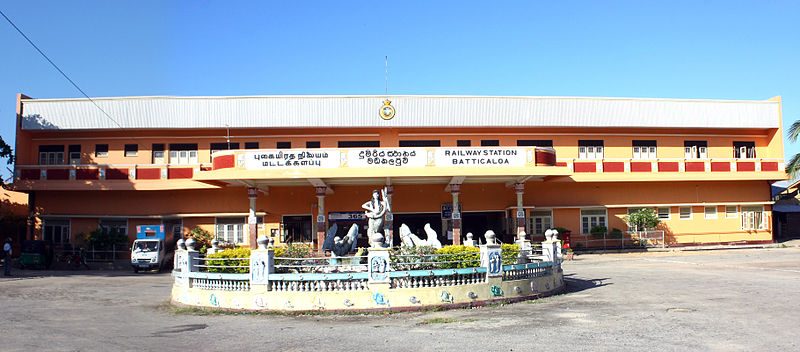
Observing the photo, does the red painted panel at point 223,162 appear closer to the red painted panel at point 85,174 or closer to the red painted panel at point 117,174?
the red painted panel at point 117,174

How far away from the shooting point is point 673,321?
1062cm

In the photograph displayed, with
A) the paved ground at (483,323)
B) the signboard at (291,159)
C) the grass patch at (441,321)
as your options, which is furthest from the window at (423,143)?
the grass patch at (441,321)

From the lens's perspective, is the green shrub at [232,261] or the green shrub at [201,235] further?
the green shrub at [201,235]

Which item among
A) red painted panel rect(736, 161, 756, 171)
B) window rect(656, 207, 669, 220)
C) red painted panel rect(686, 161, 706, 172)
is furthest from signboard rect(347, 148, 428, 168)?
red painted panel rect(736, 161, 756, 171)

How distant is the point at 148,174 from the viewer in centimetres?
2878

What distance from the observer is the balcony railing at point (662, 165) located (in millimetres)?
A: 30031

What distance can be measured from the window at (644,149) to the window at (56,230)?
27760mm

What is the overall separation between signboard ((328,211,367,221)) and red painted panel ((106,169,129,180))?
9.55 m

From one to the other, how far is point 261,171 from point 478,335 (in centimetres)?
1652

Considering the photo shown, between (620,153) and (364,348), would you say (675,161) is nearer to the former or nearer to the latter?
(620,153)

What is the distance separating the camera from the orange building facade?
1137 inches

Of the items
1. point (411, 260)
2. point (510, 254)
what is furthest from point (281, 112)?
point (411, 260)

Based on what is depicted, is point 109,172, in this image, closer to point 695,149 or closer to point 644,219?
point 644,219

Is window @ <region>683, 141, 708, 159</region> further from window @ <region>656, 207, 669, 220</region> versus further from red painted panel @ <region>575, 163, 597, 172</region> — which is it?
red painted panel @ <region>575, 163, 597, 172</region>
